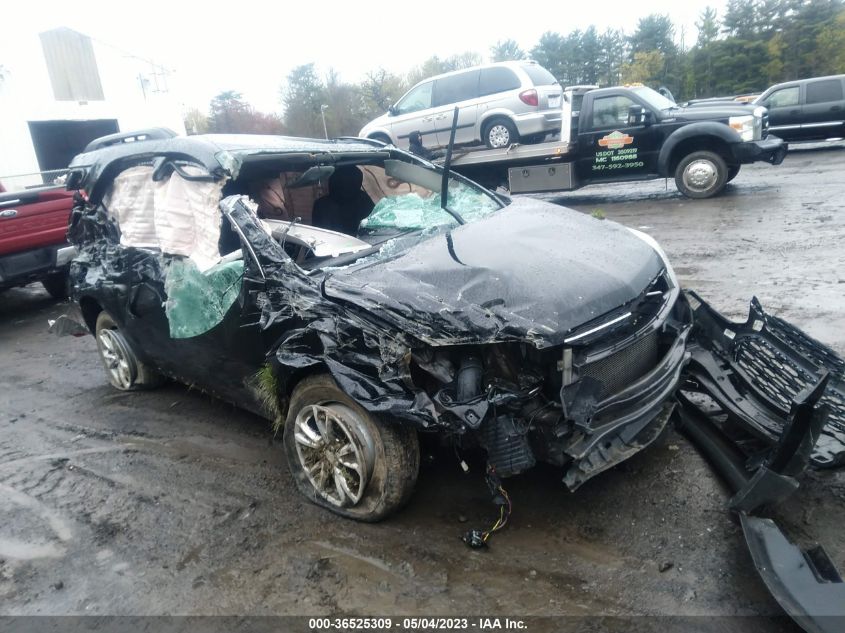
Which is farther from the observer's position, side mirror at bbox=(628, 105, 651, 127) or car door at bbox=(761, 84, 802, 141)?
car door at bbox=(761, 84, 802, 141)

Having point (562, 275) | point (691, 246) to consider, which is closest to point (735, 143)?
point (691, 246)

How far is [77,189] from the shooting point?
4520 mm

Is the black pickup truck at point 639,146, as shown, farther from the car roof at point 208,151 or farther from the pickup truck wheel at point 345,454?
the pickup truck wheel at point 345,454

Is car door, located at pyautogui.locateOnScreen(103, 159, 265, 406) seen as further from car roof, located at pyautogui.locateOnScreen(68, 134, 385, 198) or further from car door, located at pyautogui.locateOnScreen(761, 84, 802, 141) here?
car door, located at pyautogui.locateOnScreen(761, 84, 802, 141)

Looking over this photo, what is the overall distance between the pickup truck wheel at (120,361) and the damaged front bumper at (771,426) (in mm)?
3891

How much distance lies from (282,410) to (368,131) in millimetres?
11693

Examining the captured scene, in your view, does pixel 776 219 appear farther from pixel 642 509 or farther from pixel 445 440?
pixel 445 440

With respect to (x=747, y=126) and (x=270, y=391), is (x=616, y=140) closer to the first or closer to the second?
(x=747, y=126)

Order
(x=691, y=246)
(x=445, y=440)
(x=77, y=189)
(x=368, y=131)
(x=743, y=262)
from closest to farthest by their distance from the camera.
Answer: (x=445, y=440) → (x=77, y=189) → (x=743, y=262) → (x=691, y=246) → (x=368, y=131)

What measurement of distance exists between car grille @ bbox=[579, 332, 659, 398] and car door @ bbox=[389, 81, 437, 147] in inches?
425

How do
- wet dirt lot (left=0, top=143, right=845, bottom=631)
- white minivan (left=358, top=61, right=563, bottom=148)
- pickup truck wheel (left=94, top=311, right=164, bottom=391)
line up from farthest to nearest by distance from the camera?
white minivan (left=358, top=61, right=563, bottom=148) → pickup truck wheel (left=94, top=311, right=164, bottom=391) → wet dirt lot (left=0, top=143, right=845, bottom=631)

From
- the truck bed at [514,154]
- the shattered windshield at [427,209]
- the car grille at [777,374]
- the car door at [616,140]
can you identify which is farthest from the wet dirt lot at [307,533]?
the truck bed at [514,154]

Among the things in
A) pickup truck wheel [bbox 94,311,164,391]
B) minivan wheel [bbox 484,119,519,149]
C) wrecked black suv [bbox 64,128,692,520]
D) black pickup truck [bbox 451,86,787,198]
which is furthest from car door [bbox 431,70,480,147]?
Result: pickup truck wheel [bbox 94,311,164,391]

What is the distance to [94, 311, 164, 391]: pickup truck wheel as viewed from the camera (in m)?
4.86
